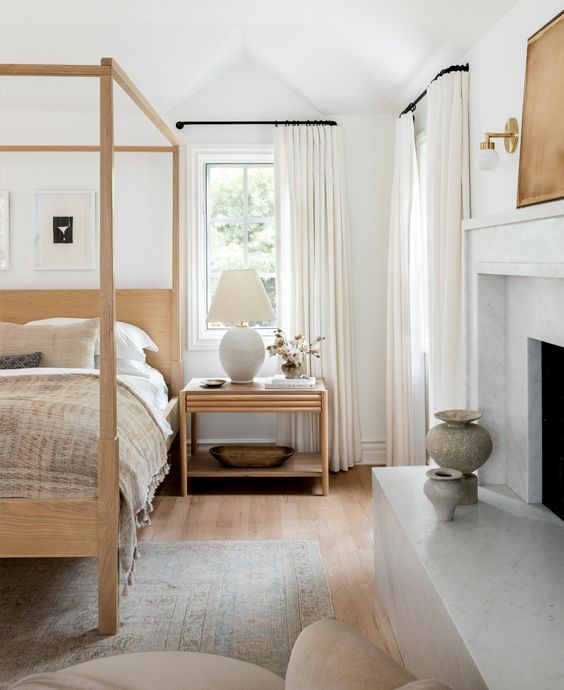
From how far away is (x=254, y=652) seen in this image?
249 cm

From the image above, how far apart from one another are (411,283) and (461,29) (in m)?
1.58

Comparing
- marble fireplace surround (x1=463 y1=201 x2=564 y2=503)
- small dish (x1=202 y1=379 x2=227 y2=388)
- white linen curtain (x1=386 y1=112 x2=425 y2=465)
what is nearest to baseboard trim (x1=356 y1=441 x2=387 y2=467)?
white linen curtain (x1=386 y1=112 x2=425 y2=465)

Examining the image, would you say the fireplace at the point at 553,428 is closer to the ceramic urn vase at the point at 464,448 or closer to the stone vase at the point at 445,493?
the ceramic urn vase at the point at 464,448

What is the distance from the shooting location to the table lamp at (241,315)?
14.4 feet

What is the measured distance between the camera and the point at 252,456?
4.48m

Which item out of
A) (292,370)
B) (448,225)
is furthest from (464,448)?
(292,370)

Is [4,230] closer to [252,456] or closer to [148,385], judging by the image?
[148,385]

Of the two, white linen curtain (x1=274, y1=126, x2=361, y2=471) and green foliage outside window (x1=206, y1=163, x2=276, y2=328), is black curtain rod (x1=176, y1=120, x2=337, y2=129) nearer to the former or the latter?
white linen curtain (x1=274, y1=126, x2=361, y2=471)

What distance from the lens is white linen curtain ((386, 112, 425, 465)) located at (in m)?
4.44

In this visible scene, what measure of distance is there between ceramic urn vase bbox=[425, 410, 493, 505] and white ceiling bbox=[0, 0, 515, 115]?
173cm

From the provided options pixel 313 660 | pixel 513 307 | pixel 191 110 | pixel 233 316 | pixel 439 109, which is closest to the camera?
pixel 313 660

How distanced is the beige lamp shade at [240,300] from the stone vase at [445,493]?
2.07 metres

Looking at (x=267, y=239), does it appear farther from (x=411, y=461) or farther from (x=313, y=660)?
(x=313, y=660)

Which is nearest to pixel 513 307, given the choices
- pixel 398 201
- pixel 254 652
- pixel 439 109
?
pixel 439 109
